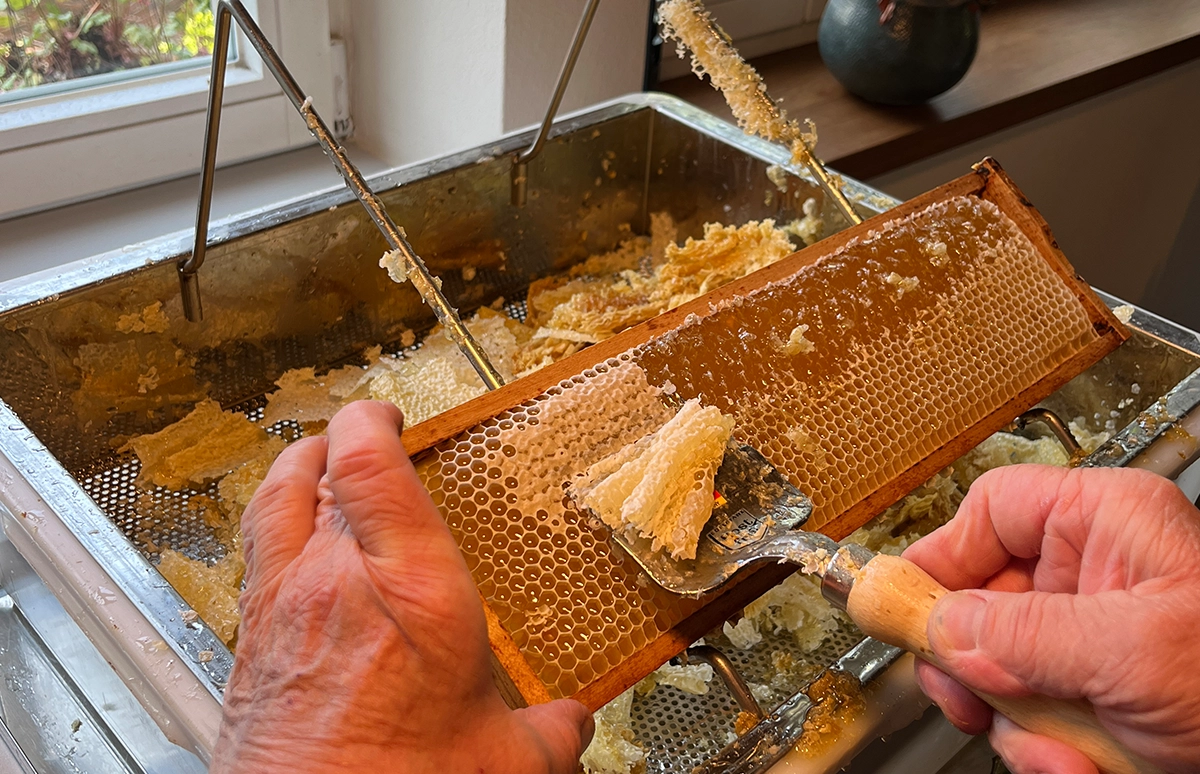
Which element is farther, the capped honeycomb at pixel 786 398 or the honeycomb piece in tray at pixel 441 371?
the honeycomb piece in tray at pixel 441 371

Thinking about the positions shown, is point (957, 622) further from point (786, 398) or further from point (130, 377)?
point (130, 377)

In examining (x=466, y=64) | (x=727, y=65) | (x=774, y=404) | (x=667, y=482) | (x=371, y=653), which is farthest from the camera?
(x=466, y=64)

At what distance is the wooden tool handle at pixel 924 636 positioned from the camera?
22.6 inches

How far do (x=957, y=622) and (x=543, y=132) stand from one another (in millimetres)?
915

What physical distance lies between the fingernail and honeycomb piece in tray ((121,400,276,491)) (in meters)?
0.84

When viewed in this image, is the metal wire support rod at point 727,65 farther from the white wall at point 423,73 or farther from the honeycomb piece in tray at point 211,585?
the honeycomb piece in tray at point 211,585

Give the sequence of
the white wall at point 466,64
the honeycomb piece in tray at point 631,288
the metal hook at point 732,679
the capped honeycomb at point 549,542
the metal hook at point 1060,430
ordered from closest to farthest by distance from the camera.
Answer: the capped honeycomb at point 549,542, the metal hook at point 732,679, the metal hook at point 1060,430, the honeycomb piece in tray at point 631,288, the white wall at point 466,64

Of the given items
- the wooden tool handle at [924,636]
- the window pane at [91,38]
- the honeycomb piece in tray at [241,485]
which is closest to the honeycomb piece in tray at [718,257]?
the honeycomb piece in tray at [241,485]

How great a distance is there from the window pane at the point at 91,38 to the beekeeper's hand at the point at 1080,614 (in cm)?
143

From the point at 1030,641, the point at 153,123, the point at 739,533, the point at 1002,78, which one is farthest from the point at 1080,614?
the point at 1002,78

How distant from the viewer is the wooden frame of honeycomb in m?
0.68

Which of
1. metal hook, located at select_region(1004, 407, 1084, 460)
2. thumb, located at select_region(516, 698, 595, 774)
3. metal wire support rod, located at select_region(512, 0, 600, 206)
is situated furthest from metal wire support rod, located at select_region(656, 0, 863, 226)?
thumb, located at select_region(516, 698, 595, 774)

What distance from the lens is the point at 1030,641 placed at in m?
0.54

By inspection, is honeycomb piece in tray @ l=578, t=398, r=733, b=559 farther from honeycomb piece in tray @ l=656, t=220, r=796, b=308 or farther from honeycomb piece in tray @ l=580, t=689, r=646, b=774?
honeycomb piece in tray @ l=656, t=220, r=796, b=308
